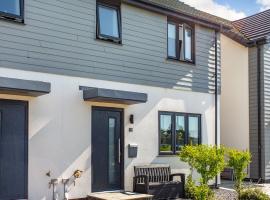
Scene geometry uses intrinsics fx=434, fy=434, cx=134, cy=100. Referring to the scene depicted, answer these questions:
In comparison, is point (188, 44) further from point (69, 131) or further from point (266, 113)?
point (69, 131)

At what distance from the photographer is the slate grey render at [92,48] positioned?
9.73 metres

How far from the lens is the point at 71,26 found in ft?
34.9

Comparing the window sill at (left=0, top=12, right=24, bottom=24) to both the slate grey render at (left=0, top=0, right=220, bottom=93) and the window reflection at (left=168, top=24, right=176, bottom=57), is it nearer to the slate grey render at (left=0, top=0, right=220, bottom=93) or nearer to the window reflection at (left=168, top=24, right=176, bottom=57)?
the slate grey render at (left=0, top=0, right=220, bottom=93)

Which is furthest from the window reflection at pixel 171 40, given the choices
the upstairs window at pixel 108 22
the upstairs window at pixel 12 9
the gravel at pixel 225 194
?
the upstairs window at pixel 12 9

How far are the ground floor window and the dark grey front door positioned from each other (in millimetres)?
4473

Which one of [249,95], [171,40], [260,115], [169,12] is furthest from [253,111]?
[169,12]

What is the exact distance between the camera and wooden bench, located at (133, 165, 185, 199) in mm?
11109

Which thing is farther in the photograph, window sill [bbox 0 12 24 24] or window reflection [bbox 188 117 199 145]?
window reflection [bbox 188 117 199 145]

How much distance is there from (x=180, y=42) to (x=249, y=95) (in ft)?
15.1

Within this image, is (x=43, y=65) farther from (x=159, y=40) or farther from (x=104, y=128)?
(x=159, y=40)

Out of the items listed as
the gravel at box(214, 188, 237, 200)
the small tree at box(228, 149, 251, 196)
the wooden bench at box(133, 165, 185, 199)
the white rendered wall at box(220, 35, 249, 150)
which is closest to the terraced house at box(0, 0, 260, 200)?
the wooden bench at box(133, 165, 185, 199)

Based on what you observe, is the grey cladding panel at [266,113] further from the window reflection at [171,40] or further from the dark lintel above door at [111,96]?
the dark lintel above door at [111,96]

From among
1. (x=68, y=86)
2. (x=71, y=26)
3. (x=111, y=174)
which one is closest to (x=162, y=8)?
(x=71, y=26)

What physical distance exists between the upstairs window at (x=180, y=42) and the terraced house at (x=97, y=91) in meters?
0.03
